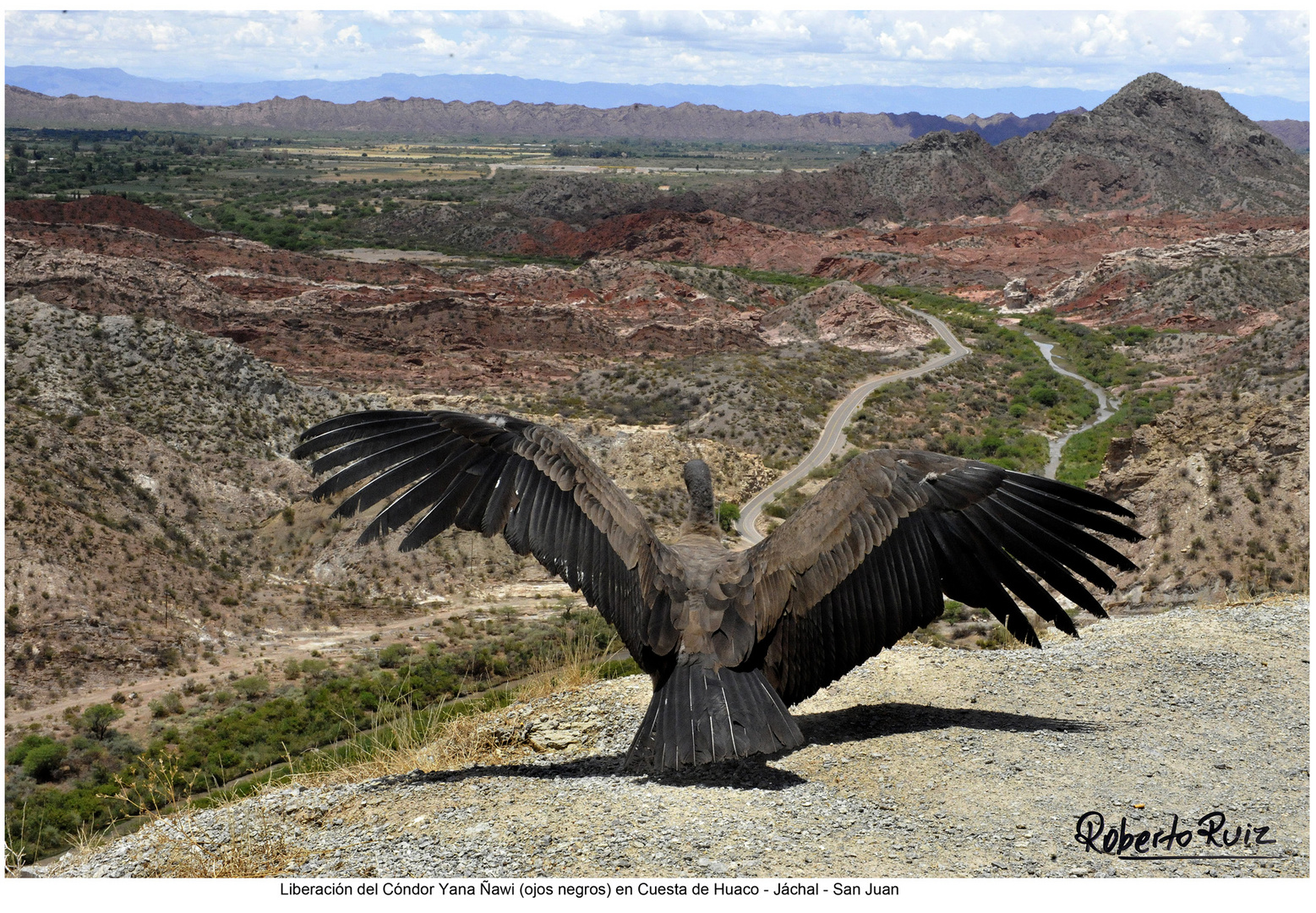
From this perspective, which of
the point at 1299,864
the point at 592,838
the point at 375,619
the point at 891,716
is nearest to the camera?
the point at 1299,864

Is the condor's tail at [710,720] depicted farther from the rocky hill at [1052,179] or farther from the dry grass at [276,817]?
the rocky hill at [1052,179]

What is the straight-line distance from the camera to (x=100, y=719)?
2291 cm

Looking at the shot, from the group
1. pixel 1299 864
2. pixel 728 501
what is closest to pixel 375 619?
pixel 728 501

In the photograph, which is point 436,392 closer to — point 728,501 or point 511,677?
point 728,501

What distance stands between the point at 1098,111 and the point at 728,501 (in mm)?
144549

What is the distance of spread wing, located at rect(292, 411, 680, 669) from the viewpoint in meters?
7.60

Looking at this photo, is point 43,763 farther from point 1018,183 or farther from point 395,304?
point 1018,183

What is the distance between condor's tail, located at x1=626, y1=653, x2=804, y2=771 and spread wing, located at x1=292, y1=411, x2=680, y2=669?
54 centimetres

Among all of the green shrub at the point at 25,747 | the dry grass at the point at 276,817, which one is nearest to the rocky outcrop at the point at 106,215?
the green shrub at the point at 25,747

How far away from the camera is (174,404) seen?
4231cm

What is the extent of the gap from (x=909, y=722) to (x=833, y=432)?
44059 mm

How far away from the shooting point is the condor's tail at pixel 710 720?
665cm

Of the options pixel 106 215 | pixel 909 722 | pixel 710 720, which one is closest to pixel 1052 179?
pixel 106 215

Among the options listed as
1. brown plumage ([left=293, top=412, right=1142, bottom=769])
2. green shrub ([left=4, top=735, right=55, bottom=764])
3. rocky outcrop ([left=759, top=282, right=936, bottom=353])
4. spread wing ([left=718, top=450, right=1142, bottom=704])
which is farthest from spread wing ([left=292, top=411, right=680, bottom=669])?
rocky outcrop ([left=759, top=282, right=936, bottom=353])
